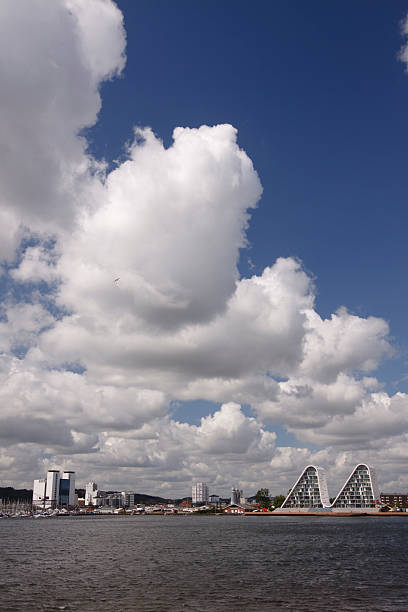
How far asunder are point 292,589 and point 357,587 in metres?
7.04

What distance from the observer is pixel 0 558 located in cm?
8638

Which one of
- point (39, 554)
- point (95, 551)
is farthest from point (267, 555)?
point (39, 554)

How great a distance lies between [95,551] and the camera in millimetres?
98438

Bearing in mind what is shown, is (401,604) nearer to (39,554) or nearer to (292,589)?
(292,589)

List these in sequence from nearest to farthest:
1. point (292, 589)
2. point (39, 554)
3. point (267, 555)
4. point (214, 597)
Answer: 1. point (214, 597)
2. point (292, 589)
3. point (267, 555)
4. point (39, 554)

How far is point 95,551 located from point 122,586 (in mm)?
48858

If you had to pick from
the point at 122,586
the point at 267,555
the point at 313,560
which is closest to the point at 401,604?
the point at 122,586

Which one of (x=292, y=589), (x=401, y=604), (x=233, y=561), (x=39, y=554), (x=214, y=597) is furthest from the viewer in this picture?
(x=39, y=554)

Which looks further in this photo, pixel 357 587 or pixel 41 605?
pixel 357 587

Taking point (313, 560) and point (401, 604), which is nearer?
point (401, 604)

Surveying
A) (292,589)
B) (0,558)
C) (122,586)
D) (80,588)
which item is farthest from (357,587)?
(0,558)

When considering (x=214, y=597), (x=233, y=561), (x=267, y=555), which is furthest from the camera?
(x=267, y=555)

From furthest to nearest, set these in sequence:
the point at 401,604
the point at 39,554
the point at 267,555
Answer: the point at 39,554 < the point at 267,555 < the point at 401,604

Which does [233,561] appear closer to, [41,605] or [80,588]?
[80,588]
